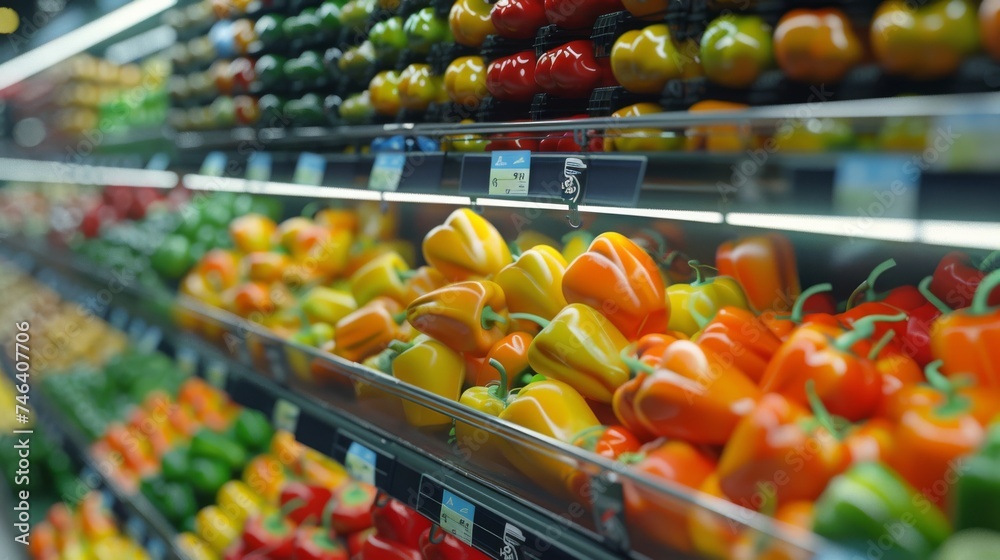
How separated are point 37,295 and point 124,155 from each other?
108cm

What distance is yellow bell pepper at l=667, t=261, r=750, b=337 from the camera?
1.27 meters

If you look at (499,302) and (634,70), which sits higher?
(634,70)

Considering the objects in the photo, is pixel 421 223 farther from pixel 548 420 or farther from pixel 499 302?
pixel 548 420

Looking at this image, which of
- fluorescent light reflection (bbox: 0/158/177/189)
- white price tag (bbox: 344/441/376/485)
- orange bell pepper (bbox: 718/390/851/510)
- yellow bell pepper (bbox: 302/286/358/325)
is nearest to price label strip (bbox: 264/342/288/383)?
yellow bell pepper (bbox: 302/286/358/325)

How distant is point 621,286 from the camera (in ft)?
4.06

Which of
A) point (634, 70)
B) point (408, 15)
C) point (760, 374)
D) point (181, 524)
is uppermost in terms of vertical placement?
point (408, 15)

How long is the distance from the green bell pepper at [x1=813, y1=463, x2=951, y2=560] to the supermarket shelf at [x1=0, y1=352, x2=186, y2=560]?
1892 millimetres

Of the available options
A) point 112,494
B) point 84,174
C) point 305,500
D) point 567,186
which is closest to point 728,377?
point 567,186

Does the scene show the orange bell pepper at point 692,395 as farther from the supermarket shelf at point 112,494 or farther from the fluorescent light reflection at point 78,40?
the fluorescent light reflection at point 78,40

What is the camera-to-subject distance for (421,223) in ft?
7.23

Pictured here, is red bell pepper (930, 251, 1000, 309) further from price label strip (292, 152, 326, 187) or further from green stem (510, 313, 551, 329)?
price label strip (292, 152, 326, 187)

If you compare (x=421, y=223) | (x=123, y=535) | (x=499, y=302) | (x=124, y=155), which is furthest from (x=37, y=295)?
(x=499, y=302)

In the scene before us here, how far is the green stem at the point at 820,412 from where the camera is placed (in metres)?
0.83

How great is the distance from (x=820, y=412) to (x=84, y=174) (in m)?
3.99
